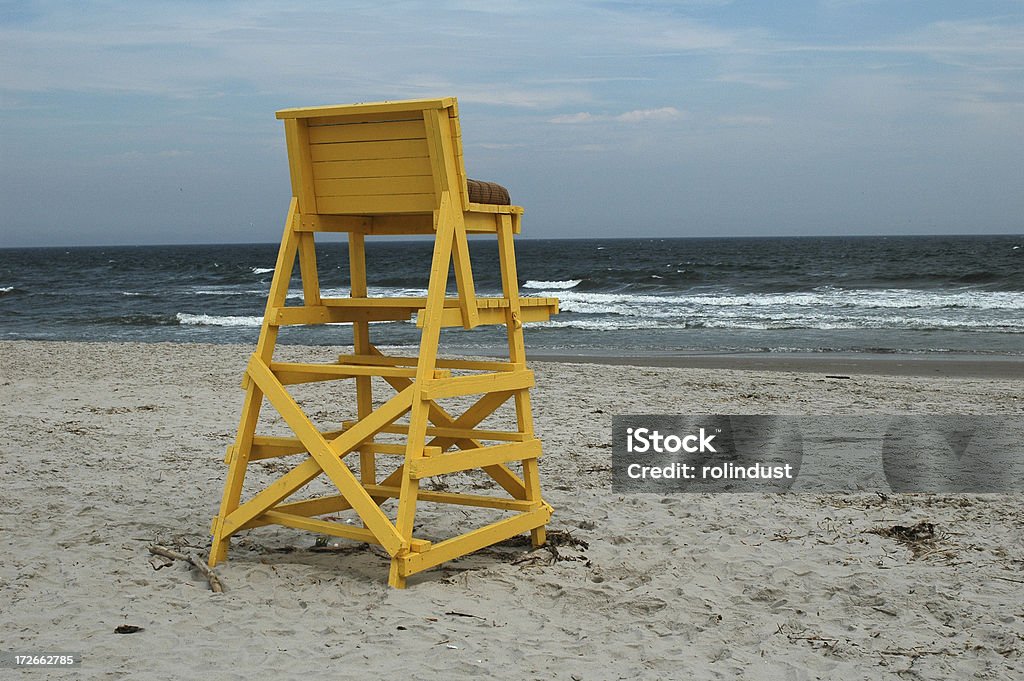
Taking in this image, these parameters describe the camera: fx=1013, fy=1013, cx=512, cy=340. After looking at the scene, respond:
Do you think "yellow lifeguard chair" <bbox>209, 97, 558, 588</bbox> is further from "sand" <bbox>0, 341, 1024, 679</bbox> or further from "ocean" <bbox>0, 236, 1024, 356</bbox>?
"ocean" <bbox>0, 236, 1024, 356</bbox>

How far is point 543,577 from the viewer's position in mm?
4461

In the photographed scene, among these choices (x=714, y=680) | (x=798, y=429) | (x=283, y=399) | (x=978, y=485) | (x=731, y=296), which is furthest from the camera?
(x=731, y=296)

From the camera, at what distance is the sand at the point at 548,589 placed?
3572 millimetres

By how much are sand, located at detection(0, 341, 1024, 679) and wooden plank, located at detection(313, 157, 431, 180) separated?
5.75 feet

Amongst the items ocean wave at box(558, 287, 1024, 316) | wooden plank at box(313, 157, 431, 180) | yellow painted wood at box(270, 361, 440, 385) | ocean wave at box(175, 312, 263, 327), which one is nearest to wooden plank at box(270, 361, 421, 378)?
yellow painted wood at box(270, 361, 440, 385)

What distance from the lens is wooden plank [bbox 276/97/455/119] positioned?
407 cm

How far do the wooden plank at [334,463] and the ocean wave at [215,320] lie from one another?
67.4ft

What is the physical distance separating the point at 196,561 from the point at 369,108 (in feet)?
6.93

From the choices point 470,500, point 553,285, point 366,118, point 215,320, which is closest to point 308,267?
point 366,118

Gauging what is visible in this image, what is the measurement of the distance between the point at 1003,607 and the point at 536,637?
190 cm

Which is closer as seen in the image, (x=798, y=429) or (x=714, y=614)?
(x=714, y=614)

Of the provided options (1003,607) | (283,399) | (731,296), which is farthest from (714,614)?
(731,296)

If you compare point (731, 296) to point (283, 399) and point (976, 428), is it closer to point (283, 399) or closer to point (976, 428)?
point (976, 428)

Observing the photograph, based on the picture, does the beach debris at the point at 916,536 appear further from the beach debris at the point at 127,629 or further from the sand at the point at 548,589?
the beach debris at the point at 127,629
